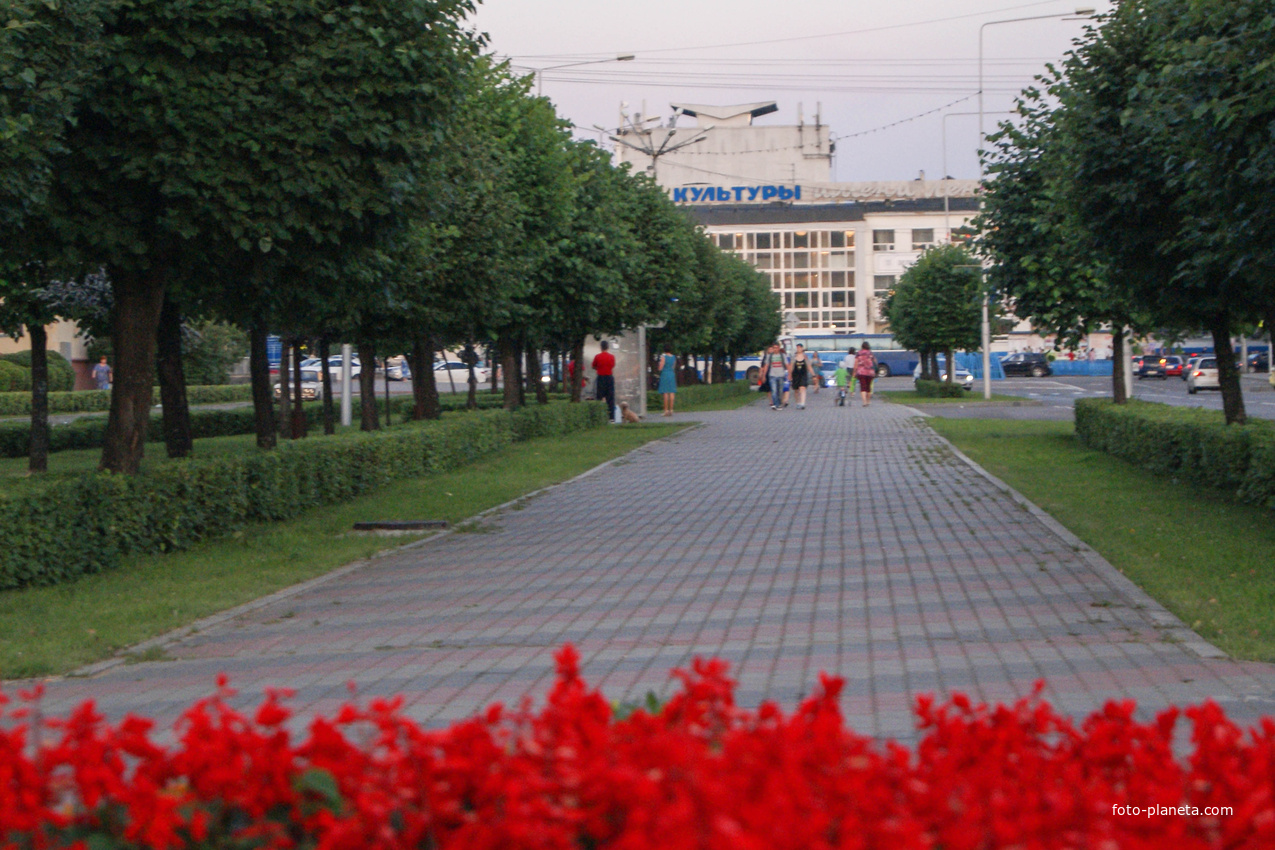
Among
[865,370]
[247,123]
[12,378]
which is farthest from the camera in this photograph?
[12,378]

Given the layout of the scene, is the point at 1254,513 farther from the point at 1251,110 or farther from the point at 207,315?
the point at 207,315

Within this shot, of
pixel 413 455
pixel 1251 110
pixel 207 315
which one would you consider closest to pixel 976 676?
pixel 1251 110

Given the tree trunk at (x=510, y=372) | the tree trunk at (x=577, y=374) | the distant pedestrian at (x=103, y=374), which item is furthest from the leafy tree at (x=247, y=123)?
the distant pedestrian at (x=103, y=374)

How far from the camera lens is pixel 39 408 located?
59.3 feet

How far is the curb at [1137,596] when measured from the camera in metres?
6.70

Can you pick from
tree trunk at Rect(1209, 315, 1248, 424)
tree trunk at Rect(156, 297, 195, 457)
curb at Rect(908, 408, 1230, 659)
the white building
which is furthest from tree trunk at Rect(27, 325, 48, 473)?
the white building

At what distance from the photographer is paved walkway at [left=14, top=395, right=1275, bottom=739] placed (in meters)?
6.02

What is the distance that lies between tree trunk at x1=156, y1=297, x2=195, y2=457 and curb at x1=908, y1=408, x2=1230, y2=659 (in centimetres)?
884

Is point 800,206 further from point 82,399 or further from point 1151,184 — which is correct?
point 1151,184

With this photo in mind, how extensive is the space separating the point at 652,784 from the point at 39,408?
1765 cm

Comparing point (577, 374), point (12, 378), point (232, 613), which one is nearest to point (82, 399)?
point (12, 378)

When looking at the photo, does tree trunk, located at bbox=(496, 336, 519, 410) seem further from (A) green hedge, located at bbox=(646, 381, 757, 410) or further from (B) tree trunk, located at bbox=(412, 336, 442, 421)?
(A) green hedge, located at bbox=(646, 381, 757, 410)

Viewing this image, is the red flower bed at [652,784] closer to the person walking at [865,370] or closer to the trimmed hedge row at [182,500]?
the trimmed hedge row at [182,500]

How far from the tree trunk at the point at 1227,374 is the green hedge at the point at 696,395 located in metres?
24.1
